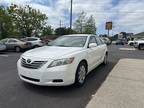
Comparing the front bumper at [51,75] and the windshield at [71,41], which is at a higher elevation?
the windshield at [71,41]

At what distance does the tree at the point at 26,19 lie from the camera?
4525 centimetres

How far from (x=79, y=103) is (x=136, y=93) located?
163 cm

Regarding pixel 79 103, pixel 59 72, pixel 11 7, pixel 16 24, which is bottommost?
pixel 79 103

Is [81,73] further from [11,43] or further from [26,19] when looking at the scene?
[26,19]

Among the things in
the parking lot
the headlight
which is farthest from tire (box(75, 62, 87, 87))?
the headlight

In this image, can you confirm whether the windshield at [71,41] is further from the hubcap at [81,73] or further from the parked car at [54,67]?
the hubcap at [81,73]

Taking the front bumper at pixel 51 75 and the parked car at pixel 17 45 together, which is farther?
the parked car at pixel 17 45

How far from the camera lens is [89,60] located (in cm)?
618

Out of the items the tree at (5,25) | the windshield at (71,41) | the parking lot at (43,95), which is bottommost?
the parking lot at (43,95)

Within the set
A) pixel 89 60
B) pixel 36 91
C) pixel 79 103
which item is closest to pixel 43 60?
pixel 36 91

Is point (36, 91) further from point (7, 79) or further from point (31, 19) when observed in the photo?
point (31, 19)

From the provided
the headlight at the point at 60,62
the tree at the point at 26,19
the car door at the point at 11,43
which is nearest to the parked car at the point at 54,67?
the headlight at the point at 60,62

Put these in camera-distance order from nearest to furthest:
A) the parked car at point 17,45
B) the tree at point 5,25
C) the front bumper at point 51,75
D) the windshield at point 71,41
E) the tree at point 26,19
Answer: the front bumper at point 51,75 → the windshield at point 71,41 → the parked car at point 17,45 → the tree at point 5,25 → the tree at point 26,19

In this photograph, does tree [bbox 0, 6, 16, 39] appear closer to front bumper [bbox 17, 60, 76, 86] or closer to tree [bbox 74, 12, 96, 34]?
tree [bbox 74, 12, 96, 34]
